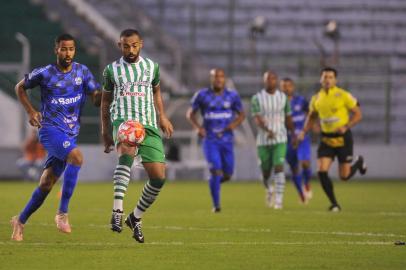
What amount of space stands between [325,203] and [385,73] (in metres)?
13.3

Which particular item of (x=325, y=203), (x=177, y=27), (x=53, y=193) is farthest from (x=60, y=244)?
(x=177, y=27)

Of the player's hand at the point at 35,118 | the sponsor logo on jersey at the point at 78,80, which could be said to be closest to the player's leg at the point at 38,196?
the player's hand at the point at 35,118

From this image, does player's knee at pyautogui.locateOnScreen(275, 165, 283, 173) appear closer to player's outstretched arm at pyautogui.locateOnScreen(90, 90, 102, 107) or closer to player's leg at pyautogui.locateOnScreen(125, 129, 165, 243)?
player's outstretched arm at pyautogui.locateOnScreen(90, 90, 102, 107)

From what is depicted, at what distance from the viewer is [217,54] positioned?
112 ft

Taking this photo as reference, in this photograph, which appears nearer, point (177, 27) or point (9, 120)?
Answer: point (9, 120)

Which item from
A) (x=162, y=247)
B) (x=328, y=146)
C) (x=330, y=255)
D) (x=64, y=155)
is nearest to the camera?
(x=330, y=255)

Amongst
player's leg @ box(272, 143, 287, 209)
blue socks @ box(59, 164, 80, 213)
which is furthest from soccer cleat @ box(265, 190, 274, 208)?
blue socks @ box(59, 164, 80, 213)

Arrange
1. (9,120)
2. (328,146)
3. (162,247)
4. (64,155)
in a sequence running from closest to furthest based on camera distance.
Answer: (162,247) < (64,155) < (328,146) < (9,120)

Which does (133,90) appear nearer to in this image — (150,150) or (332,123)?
(150,150)

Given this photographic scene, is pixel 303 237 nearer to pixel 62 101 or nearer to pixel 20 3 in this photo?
pixel 62 101

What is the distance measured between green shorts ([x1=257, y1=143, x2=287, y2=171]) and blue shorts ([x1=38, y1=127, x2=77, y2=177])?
7.40 m

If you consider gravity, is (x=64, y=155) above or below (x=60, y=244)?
above

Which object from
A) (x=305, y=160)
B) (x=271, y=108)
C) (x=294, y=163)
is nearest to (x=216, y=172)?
(x=271, y=108)

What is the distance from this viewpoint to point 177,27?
113 ft
